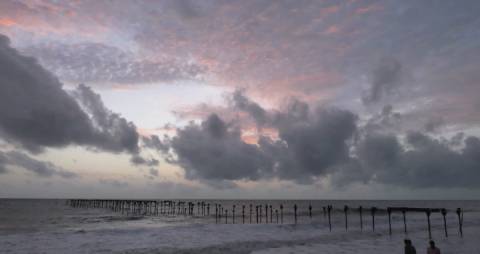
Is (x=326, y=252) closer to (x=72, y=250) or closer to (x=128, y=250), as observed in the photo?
(x=128, y=250)

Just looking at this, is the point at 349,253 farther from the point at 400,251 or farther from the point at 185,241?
the point at 185,241

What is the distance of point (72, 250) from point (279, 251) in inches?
715

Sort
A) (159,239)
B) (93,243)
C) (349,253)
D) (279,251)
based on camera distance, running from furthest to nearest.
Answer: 1. (159,239)
2. (93,243)
3. (279,251)
4. (349,253)

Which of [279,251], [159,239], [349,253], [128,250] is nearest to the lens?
[349,253]

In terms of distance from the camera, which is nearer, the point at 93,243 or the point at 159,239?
the point at 93,243

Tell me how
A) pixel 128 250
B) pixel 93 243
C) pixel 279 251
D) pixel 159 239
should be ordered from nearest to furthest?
pixel 279 251 → pixel 128 250 → pixel 93 243 → pixel 159 239

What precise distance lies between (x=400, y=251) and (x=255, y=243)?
535 inches

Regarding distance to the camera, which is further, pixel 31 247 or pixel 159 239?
pixel 159 239

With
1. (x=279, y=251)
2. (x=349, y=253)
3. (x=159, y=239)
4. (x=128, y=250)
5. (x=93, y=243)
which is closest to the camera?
(x=349, y=253)

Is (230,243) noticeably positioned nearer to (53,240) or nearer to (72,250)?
(72,250)

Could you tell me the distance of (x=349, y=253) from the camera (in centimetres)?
2753

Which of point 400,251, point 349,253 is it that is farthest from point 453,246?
point 349,253

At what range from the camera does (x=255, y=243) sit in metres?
35.4

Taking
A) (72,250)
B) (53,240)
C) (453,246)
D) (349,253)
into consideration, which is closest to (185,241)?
(72,250)
